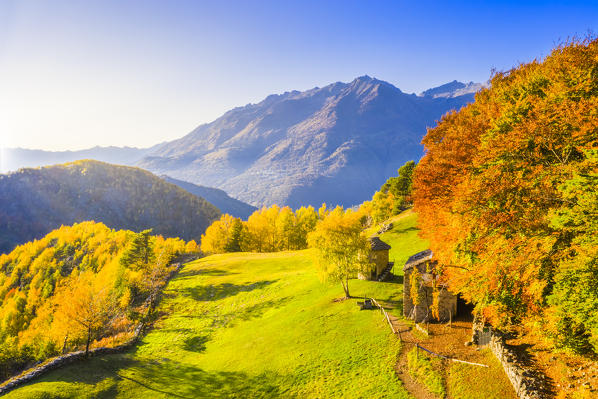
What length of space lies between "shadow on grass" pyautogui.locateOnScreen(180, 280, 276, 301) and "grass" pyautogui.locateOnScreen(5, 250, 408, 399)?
2.22 metres

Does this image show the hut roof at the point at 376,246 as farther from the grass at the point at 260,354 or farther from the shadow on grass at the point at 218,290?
the shadow on grass at the point at 218,290

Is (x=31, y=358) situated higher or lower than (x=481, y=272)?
lower

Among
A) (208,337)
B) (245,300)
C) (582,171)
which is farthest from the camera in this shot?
(245,300)

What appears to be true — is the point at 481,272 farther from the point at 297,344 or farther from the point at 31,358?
the point at 31,358

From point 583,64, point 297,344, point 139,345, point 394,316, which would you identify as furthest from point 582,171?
point 139,345

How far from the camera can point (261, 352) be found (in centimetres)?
3266

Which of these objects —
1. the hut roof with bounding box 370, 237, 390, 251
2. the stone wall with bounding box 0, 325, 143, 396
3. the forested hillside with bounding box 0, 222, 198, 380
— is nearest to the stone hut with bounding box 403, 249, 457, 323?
the hut roof with bounding box 370, 237, 390, 251

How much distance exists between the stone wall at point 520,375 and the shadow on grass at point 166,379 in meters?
16.4

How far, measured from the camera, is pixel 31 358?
71062mm

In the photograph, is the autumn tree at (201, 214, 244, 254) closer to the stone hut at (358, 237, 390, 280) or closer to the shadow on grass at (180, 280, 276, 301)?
the shadow on grass at (180, 280, 276, 301)

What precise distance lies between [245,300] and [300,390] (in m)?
30.4

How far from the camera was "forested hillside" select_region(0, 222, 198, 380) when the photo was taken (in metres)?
40.5

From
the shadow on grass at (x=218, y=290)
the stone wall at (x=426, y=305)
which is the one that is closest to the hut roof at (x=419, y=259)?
the stone wall at (x=426, y=305)

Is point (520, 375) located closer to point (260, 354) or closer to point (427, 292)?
point (427, 292)
